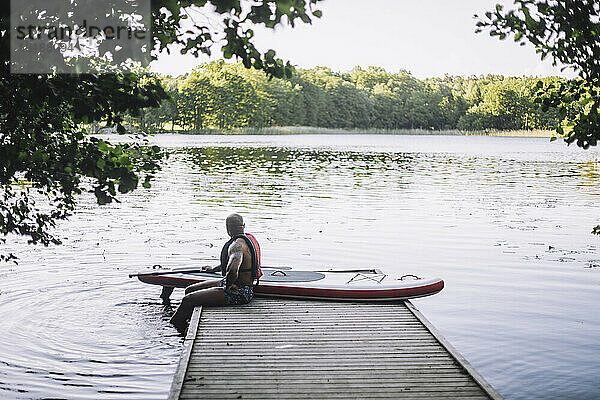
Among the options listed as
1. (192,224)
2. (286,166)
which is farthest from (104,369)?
(286,166)

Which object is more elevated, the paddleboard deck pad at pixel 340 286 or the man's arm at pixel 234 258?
the man's arm at pixel 234 258

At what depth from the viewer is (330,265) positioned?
46.3 ft

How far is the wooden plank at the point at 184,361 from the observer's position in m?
5.54

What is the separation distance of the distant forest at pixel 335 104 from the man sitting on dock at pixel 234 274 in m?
104

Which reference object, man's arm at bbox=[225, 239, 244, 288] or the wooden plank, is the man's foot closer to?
the wooden plank

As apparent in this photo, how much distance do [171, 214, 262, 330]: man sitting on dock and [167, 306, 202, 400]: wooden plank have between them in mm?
386

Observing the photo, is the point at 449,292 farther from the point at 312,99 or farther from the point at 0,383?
the point at 312,99

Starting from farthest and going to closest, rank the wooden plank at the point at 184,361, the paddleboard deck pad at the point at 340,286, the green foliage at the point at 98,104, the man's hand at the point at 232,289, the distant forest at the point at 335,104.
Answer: the distant forest at the point at 335,104, the paddleboard deck pad at the point at 340,286, the man's hand at the point at 232,289, the wooden plank at the point at 184,361, the green foliage at the point at 98,104

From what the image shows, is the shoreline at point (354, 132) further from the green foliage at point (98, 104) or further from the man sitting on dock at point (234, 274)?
the green foliage at point (98, 104)

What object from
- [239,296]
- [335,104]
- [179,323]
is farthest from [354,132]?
[239,296]

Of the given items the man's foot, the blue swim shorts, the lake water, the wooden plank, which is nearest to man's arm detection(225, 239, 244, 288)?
the blue swim shorts

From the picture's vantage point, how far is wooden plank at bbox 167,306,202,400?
554 cm

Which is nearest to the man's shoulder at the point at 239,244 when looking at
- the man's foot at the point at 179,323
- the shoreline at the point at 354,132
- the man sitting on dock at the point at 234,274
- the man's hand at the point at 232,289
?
the man sitting on dock at the point at 234,274

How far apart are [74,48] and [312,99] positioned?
142116 millimetres
